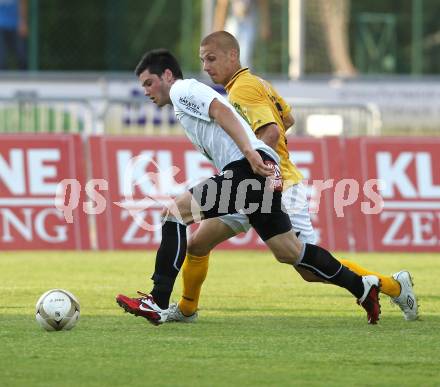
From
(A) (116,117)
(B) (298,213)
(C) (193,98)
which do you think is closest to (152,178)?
(A) (116,117)

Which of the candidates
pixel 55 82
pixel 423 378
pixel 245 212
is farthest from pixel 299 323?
pixel 55 82

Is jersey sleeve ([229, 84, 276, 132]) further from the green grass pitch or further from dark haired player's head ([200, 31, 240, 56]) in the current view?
the green grass pitch

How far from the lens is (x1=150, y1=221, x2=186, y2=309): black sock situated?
8.39 metres

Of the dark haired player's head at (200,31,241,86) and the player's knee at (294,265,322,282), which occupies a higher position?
the dark haired player's head at (200,31,241,86)

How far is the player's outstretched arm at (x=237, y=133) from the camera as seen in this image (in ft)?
26.1

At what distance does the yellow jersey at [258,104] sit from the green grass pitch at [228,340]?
1180 millimetres

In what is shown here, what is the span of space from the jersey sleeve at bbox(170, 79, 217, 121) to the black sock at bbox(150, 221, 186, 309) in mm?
776

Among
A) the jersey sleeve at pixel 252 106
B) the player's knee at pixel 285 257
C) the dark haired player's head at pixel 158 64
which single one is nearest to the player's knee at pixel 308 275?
the player's knee at pixel 285 257

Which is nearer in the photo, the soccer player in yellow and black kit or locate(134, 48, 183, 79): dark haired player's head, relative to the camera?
locate(134, 48, 183, 79): dark haired player's head

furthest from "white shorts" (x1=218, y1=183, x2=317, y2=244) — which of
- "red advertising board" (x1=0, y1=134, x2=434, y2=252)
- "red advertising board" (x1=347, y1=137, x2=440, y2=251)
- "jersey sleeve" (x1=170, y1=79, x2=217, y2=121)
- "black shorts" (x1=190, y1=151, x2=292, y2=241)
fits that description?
"red advertising board" (x1=347, y1=137, x2=440, y2=251)

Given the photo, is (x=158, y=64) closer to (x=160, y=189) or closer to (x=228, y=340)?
(x=228, y=340)

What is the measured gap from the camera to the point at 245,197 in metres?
8.20

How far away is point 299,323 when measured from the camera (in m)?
8.79

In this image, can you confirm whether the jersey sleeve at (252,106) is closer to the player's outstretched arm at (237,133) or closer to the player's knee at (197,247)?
the player's outstretched arm at (237,133)
